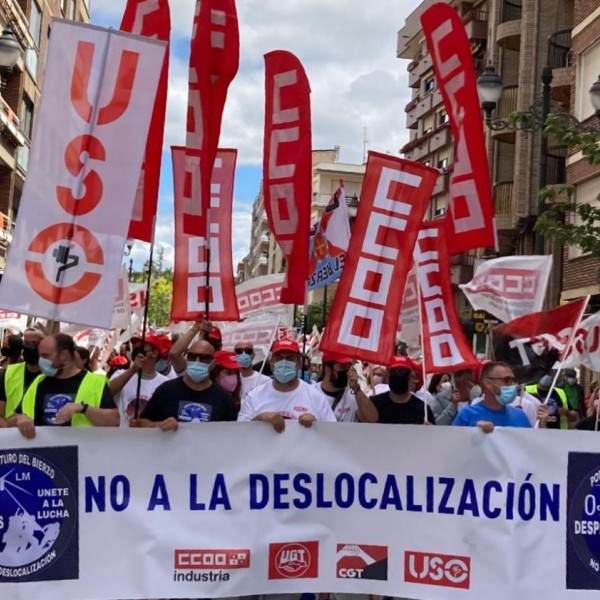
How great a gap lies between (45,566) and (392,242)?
3.03 meters

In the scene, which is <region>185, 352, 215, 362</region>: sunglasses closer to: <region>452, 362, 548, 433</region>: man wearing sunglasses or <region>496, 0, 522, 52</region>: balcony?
<region>452, 362, 548, 433</region>: man wearing sunglasses

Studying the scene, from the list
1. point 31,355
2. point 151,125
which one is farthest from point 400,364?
point 31,355

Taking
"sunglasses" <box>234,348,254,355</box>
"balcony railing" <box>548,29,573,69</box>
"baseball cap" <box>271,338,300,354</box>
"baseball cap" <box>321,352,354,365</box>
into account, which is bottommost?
"baseball cap" <box>321,352,354,365</box>

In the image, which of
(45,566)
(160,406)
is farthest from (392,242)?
(45,566)

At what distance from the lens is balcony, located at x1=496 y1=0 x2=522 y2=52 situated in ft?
109

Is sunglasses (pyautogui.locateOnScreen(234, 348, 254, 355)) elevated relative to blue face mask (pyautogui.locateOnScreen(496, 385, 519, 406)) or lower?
elevated

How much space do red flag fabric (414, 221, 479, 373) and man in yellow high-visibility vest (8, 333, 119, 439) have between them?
2.30 meters

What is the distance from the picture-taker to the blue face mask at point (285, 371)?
22.1 feet

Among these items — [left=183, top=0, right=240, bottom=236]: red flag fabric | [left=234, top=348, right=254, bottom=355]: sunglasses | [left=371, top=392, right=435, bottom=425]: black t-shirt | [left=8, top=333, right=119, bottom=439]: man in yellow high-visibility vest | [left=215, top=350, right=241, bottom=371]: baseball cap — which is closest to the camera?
[left=8, top=333, right=119, bottom=439]: man in yellow high-visibility vest

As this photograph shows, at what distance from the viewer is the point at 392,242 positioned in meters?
7.11

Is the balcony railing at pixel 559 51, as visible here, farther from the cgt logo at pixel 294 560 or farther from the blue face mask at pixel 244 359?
the cgt logo at pixel 294 560

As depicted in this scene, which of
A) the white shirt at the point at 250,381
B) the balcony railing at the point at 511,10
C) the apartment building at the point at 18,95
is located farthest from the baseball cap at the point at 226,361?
the balcony railing at the point at 511,10

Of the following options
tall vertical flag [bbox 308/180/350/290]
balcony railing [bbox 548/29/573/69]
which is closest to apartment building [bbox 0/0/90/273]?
balcony railing [bbox 548/29/573/69]

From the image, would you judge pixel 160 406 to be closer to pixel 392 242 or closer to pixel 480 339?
pixel 392 242
